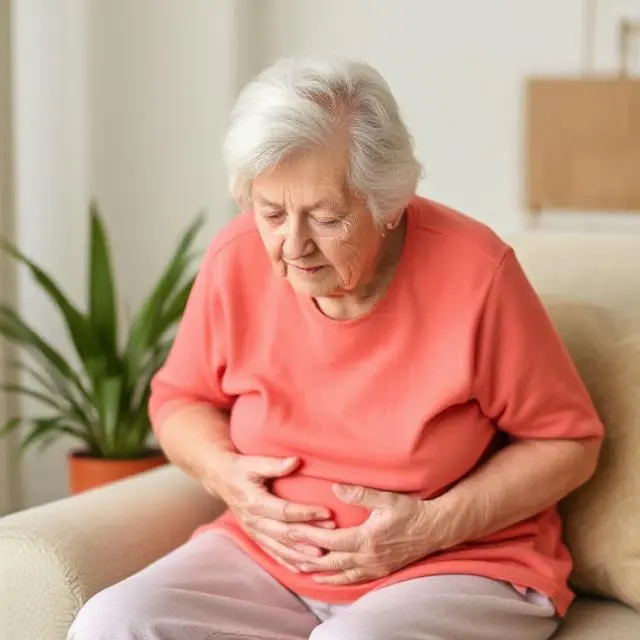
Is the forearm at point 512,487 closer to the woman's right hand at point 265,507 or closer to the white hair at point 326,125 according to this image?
the woman's right hand at point 265,507

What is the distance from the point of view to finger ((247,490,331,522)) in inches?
65.1

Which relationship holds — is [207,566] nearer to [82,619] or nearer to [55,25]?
[82,619]

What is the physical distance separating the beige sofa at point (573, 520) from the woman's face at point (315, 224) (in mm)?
429

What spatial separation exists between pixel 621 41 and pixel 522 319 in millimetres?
1595

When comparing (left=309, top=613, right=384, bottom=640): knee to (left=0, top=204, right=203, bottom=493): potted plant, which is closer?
(left=309, top=613, right=384, bottom=640): knee

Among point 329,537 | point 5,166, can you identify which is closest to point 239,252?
point 329,537

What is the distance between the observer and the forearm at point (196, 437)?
70.2 inches

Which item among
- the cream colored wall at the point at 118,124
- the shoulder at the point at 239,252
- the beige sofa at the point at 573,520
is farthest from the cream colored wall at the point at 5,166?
the shoulder at the point at 239,252

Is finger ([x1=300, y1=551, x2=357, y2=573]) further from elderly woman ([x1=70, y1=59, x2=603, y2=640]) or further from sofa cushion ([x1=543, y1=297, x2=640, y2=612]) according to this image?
sofa cushion ([x1=543, y1=297, x2=640, y2=612])

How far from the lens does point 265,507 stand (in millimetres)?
1671

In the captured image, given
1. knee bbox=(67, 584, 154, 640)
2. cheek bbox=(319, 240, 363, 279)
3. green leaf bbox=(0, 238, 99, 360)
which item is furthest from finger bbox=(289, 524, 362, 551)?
green leaf bbox=(0, 238, 99, 360)

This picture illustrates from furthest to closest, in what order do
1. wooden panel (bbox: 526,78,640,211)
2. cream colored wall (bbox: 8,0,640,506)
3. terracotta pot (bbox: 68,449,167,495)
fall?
1. cream colored wall (bbox: 8,0,640,506)
2. wooden panel (bbox: 526,78,640,211)
3. terracotta pot (bbox: 68,449,167,495)

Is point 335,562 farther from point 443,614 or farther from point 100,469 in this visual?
point 100,469

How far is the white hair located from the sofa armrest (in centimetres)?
54
